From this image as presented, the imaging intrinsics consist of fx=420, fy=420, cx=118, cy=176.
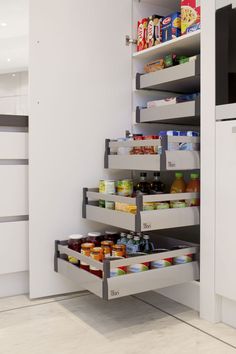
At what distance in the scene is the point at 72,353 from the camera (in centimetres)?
152

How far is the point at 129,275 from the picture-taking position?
171 cm

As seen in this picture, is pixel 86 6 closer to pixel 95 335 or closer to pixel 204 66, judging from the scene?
pixel 204 66

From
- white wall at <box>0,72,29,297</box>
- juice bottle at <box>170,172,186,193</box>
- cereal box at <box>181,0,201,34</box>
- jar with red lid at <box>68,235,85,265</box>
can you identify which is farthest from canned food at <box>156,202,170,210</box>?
cereal box at <box>181,0,201,34</box>

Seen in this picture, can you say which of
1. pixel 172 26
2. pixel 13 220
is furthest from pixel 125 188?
pixel 172 26

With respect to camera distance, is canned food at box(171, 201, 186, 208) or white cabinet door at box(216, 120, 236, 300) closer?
white cabinet door at box(216, 120, 236, 300)

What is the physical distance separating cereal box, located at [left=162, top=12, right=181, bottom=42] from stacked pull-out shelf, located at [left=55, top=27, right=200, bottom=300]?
51 millimetres

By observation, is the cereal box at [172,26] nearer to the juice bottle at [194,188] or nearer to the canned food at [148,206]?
the juice bottle at [194,188]

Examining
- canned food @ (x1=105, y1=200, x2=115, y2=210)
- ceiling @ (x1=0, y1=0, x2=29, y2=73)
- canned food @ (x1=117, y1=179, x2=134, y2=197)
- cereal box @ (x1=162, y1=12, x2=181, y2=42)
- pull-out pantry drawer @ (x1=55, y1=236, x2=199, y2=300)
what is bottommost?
pull-out pantry drawer @ (x1=55, y1=236, x2=199, y2=300)

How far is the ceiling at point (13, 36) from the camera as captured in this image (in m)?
2.87

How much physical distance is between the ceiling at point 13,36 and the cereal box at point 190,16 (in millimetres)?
1254

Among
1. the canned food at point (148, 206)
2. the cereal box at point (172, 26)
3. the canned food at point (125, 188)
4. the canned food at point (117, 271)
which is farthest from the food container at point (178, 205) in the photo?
the cereal box at point (172, 26)

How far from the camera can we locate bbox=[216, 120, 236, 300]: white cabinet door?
1709mm

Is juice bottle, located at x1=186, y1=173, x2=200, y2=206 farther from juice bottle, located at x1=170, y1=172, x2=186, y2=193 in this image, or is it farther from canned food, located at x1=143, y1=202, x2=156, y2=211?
canned food, located at x1=143, y1=202, x2=156, y2=211

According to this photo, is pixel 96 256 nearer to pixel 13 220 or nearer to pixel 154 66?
pixel 13 220
